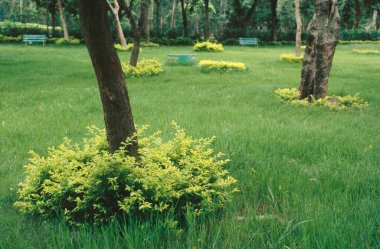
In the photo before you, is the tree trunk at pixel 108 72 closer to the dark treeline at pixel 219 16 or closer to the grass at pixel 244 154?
the grass at pixel 244 154

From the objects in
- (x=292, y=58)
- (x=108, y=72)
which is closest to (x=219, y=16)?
(x=292, y=58)

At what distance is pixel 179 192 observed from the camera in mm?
3504

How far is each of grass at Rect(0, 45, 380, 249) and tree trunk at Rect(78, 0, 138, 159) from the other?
→ 2.55ft

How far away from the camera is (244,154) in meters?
5.33

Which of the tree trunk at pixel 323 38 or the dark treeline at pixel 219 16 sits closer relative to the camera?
the tree trunk at pixel 323 38

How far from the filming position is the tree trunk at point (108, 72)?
3.18 metres

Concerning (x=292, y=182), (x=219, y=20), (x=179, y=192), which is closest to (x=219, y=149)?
(x=292, y=182)

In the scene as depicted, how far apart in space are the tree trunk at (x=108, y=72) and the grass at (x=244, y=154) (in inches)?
30.6

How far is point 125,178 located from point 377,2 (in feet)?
189

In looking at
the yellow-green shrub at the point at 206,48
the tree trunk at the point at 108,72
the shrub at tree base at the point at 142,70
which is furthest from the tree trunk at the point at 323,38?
the yellow-green shrub at the point at 206,48

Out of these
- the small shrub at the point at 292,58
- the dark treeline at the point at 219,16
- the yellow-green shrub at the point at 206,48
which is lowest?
the small shrub at the point at 292,58

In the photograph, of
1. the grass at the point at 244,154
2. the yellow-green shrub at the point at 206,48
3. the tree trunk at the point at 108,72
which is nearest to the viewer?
the grass at the point at 244,154

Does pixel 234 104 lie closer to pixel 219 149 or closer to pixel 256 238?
pixel 219 149

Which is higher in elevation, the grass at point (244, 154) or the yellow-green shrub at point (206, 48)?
the yellow-green shrub at point (206, 48)
